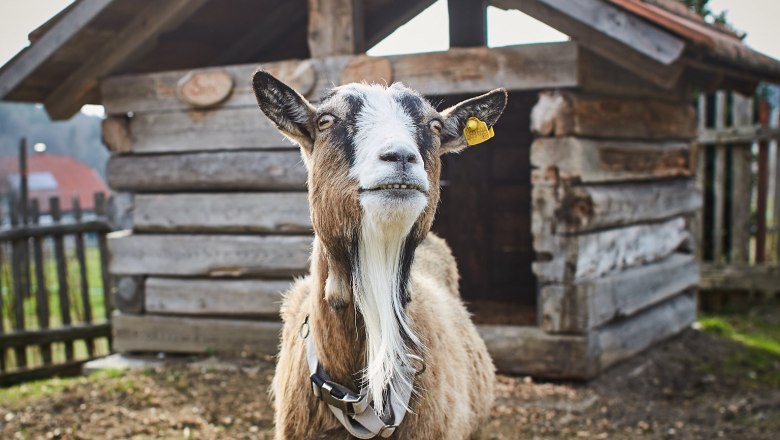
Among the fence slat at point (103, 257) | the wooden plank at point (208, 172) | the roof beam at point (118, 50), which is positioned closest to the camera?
the wooden plank at point (208, 172)

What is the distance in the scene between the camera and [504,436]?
4.68 metres

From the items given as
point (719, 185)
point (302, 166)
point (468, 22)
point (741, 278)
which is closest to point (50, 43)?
point (302, 166)

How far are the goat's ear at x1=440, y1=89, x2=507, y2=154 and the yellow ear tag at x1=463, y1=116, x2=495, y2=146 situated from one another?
40 mm

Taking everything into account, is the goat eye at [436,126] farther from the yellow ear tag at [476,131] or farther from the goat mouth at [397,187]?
the goat mouth at [397,187]

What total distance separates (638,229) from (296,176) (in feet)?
9.89

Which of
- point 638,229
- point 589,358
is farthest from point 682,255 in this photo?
point 589,358

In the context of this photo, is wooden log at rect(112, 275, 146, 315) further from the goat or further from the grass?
the grass

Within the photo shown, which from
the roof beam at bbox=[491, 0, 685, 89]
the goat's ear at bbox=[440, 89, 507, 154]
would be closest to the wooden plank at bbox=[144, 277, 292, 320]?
the roof beam at bbox=[491, 0, 685, 89]

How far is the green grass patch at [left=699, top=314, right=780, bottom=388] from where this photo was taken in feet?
20.6

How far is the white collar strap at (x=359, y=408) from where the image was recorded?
2758 millimetres

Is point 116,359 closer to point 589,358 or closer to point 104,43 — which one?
point 104,43

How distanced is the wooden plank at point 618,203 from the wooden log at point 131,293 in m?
3.70

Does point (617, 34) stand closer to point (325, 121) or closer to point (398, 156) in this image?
point (325, 121)

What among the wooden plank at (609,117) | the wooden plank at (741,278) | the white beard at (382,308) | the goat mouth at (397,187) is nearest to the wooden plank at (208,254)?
the wooden plank at (609,117)
